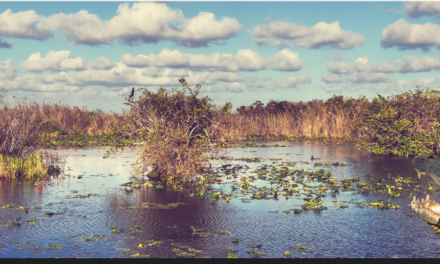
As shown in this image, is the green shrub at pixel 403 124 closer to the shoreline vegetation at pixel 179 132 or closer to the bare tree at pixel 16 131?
the shoreline vegetation at pixel 179 132

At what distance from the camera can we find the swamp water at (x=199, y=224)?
554 cm

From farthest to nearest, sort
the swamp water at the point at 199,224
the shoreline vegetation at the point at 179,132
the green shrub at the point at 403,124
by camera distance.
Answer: the green shrub at the point at 403,124 → the shoreline vegetation at the point at 179,132 → the swamp water at the point at 199,224

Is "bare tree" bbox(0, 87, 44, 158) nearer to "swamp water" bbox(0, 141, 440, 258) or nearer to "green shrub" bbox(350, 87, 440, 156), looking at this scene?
"swamp water" bbox(0, 141, 440, 258)

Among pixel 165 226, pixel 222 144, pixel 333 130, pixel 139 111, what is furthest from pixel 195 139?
pixel 333 130

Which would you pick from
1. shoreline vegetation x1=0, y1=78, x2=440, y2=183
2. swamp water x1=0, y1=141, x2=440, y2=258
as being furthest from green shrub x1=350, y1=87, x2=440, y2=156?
swamp water x1=0, y1=141, x2=440, y2=258

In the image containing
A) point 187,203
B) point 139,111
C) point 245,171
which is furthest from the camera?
point 245,171

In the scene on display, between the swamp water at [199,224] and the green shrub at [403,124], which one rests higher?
the green shrub at [403,124]

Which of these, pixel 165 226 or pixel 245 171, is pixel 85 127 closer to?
pixel 245 171

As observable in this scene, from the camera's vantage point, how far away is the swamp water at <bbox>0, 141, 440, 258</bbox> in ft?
18.2

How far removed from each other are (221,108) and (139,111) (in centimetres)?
253

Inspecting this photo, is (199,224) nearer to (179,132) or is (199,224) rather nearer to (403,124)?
(179,132)

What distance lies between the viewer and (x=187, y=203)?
8.62 meters

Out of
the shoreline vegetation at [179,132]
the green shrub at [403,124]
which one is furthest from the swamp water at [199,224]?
the green shrub at [403,124]

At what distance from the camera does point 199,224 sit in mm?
6945
